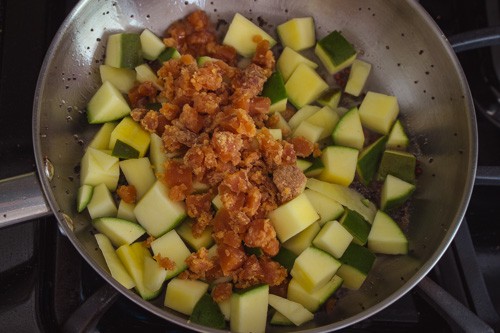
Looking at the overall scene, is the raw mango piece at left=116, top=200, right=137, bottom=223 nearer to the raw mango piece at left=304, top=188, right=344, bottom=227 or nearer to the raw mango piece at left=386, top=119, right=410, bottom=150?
the raw mango piece at left=304, top=188, right=344, bottom=227

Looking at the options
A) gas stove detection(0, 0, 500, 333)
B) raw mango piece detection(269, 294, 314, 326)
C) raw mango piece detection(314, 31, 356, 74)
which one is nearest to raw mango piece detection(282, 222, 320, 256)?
raw mango piece detection(269, 294, 314, 326)

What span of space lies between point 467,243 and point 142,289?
0.73 metres

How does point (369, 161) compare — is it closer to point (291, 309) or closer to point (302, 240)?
point (302, 240)

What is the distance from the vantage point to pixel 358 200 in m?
1.27

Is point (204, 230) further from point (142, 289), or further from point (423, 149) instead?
point (423, 149)

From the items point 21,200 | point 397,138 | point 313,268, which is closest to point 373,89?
point 397,138

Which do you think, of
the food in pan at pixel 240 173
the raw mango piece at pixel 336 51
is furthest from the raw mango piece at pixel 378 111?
the raw mango piece at pixel 336 51

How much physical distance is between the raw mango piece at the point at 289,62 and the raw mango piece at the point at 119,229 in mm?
538

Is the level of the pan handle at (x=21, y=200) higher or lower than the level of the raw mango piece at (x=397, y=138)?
higher

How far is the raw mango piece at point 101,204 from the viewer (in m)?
1.20

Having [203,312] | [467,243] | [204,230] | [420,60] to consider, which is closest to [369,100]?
[420,60]

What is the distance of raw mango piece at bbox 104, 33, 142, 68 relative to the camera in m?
1.34

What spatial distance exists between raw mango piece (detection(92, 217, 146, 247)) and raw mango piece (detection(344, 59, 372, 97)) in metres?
0.64

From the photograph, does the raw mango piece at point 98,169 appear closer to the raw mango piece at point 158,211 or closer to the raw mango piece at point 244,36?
the raw mango piece at point 158,211
